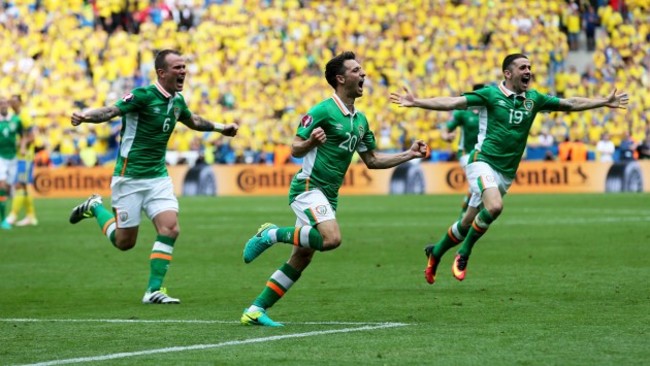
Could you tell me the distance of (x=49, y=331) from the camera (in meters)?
9.97

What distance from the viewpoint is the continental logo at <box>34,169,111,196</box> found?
3822 centimetres

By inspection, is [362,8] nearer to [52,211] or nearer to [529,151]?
[529,151]

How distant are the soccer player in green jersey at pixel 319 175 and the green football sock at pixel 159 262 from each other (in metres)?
2.28

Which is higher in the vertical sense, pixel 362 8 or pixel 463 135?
pixel 362 8

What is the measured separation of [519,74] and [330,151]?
12.4 feet

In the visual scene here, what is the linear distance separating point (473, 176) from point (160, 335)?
525 centimetres

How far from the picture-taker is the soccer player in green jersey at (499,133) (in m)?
13.4

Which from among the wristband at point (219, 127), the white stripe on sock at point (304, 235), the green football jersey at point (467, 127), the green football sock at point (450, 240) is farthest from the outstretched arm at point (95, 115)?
the green football jersey at point (467, 127)

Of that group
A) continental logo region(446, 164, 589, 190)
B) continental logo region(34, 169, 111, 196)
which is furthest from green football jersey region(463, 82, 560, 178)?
continental logo region(34, 169, 111, 196)

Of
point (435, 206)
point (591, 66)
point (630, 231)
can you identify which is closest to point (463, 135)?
point (630, 231)

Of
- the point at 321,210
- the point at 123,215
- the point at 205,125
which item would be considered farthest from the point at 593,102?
the point at 123,215

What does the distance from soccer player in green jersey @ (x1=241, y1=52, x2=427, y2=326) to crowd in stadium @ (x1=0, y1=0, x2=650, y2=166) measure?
2701 cm

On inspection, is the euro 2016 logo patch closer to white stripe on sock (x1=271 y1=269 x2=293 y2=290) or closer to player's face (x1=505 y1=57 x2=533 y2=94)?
white stripe on sock (x1=271 y1=269 x2=293 y2=290)

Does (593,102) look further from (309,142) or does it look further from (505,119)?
(309,142)
